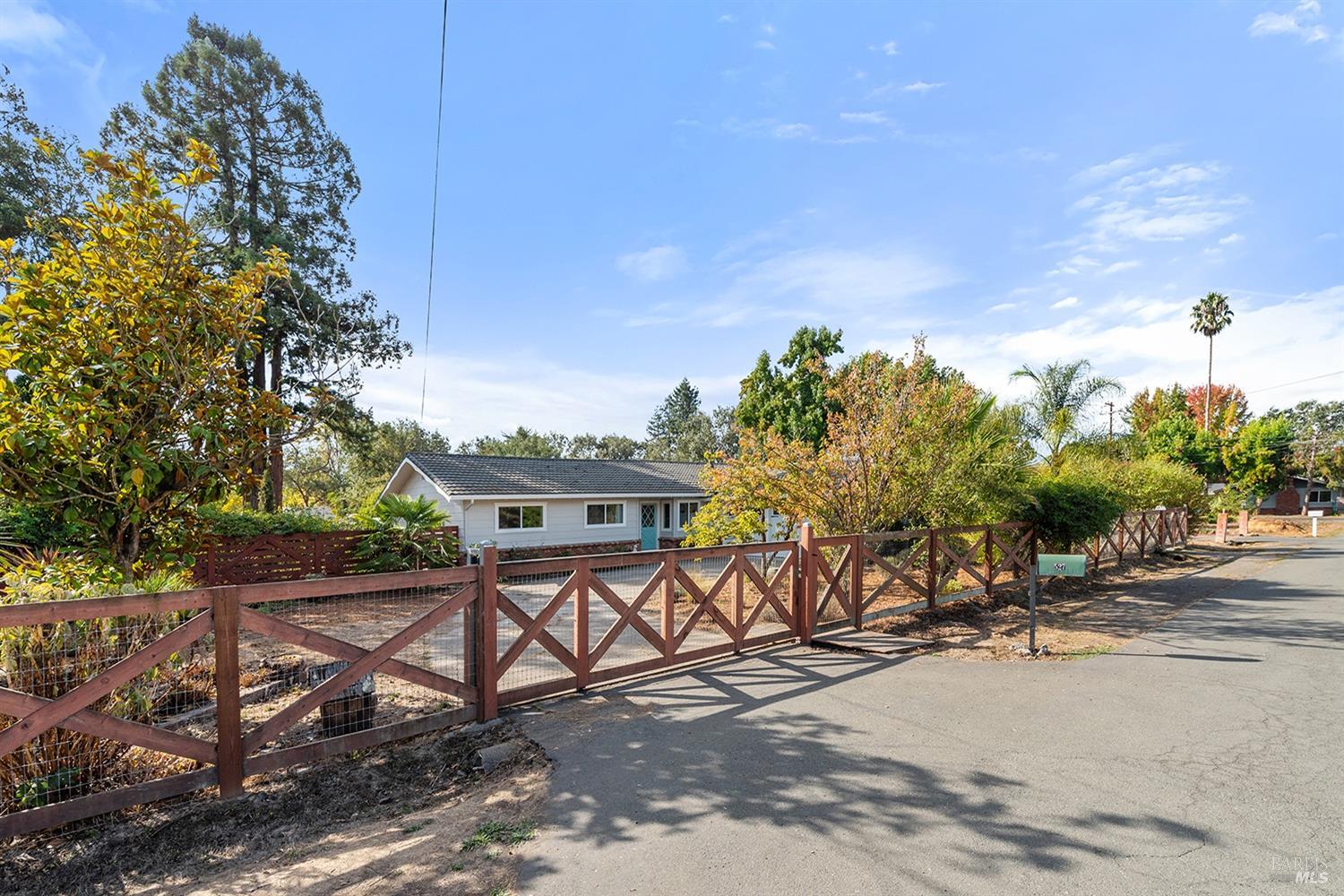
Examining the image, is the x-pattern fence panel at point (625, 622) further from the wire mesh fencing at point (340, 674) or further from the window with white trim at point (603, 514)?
the window with white trim at point (603, 514)

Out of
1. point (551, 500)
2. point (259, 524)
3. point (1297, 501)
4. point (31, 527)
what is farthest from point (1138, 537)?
point (1297, 501)

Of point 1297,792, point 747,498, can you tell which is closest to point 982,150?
point 747,498

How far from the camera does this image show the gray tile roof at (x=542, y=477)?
784 inches

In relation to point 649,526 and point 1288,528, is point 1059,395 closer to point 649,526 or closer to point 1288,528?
point 649,526

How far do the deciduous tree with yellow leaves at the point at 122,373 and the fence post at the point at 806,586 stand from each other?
6150 mm

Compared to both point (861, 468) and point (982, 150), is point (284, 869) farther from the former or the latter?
point (982, 150)

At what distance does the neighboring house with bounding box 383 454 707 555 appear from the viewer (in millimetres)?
19578

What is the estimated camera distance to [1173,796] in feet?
12.3

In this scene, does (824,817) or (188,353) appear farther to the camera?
(188,353)

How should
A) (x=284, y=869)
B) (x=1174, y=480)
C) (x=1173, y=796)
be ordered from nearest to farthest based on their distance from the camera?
(x=284, y=869)
(x=1173, y=796)
(x=1174, y=480)

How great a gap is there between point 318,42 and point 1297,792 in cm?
1177

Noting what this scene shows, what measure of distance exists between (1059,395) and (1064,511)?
7446mm

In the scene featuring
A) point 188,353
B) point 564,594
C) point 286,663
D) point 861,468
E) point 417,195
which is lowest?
point 286,663

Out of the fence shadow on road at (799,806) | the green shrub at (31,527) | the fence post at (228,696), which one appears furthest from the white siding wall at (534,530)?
the fence shadow on road at (799,806)
